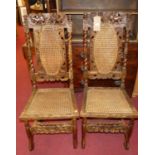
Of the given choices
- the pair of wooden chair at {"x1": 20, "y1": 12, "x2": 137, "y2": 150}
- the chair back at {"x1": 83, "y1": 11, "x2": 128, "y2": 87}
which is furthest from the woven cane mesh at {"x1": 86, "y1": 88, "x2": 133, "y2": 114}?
the chair back at {"x1": 83, "y1": 11, "x2": 128, "y2": 87}

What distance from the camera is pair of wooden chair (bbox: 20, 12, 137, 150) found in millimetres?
1706

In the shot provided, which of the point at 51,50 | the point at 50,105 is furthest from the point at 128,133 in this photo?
the point at 51,50

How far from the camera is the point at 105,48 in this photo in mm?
1853

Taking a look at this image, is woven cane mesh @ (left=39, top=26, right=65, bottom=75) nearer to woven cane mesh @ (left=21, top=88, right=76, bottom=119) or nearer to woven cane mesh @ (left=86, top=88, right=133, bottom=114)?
woven cane mesh @ (left=21, top=88, right=76, bottom=119)

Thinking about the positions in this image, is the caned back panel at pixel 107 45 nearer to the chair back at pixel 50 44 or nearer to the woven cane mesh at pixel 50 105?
the chair back at pixel 50 44

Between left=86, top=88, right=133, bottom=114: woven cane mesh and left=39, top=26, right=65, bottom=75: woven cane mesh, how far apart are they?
0.38 metres

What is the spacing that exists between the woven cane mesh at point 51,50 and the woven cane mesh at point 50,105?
0.61 ft

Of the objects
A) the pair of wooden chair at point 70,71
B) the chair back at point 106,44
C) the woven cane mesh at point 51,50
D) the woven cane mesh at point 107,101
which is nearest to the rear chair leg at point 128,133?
the pair of wooden chair at point 70,71

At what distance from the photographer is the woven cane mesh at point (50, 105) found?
1.66 metres

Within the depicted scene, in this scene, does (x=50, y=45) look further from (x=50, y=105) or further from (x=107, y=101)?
(x=107, y=101)

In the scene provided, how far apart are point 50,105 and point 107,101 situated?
46 centimetres

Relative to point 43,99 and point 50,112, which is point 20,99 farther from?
point 50,112
